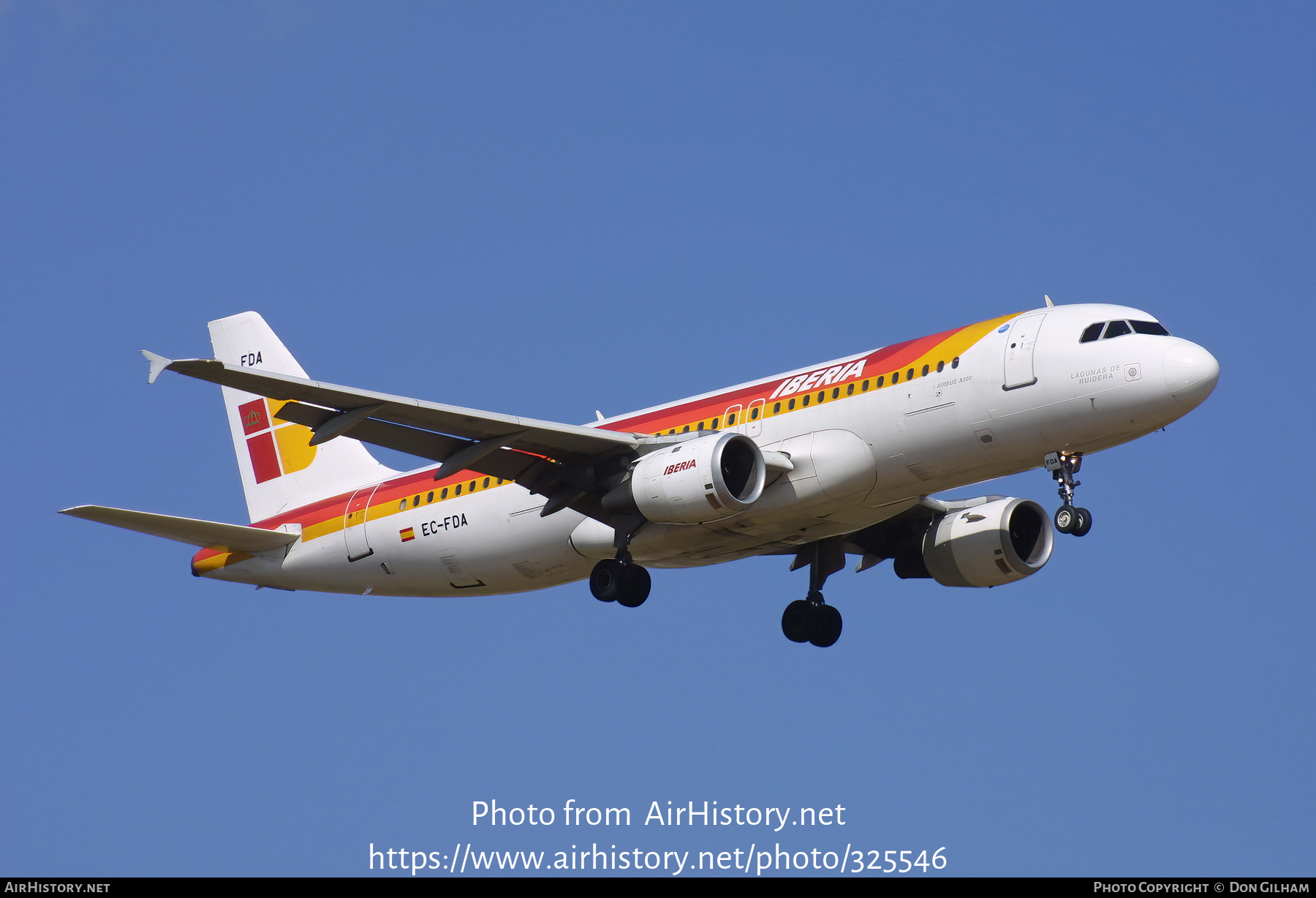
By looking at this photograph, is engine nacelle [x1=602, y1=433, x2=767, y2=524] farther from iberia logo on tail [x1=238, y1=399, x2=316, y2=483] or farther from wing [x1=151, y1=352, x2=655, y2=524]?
iberia logo on tail [x1=238, y1=399, x2=316, y2=483]

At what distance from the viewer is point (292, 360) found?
42250mm

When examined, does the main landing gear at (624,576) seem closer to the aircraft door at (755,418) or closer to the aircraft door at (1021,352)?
the aircraft door at (755,418)

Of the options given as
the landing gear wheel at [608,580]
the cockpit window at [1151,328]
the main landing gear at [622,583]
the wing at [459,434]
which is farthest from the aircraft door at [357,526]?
the cockpit window at [1151,328]

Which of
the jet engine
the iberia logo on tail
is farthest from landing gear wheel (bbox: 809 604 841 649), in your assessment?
the iberia logo on tail

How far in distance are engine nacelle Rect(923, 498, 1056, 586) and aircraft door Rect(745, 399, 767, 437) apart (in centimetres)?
610

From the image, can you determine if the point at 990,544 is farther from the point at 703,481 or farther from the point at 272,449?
the point at 272,449

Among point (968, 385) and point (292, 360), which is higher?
point (292, 360)

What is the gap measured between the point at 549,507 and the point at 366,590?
6.34m

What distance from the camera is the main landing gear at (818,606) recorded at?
35.0 m

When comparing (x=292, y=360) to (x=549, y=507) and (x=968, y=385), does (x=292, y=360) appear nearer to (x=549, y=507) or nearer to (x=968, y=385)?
(x=549, y=507)

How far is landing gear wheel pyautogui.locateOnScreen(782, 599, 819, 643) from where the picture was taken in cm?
3531

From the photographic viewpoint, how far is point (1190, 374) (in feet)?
88.7

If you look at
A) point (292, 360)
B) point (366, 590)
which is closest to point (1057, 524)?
point (366, 590)

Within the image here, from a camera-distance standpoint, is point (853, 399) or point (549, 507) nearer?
point (853, 399)
